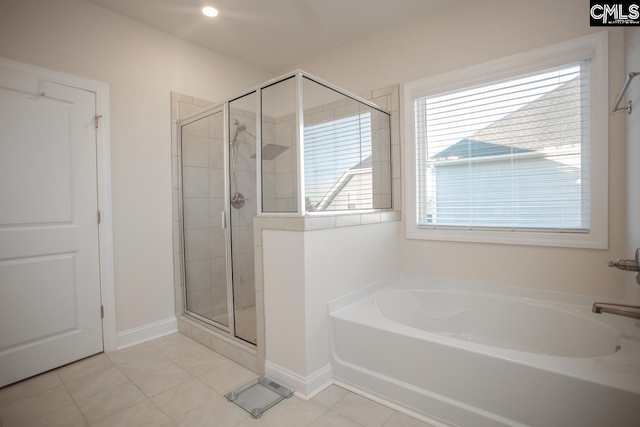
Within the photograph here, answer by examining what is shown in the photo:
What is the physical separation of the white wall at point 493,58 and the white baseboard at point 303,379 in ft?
3.79

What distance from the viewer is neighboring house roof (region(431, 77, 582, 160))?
1.92m

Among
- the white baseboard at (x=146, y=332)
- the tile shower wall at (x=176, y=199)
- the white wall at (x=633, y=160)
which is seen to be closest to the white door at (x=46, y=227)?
the white baseboard at (x=146, y=332)

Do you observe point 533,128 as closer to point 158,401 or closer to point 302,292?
point 302,292

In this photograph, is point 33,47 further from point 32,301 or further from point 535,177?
point 535,177

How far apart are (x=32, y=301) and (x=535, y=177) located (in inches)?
133

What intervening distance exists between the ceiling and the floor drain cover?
2646mm

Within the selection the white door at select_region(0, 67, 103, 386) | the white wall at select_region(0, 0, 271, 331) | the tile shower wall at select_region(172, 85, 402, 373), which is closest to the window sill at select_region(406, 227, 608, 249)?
the tile shower wall at select_region(172, 85, 402, 373)

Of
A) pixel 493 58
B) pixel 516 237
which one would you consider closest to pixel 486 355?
pixel 516 237

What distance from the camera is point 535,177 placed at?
6.69 feet

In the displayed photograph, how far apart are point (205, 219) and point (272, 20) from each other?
174 centimetres

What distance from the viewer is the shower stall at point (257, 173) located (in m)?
1.84

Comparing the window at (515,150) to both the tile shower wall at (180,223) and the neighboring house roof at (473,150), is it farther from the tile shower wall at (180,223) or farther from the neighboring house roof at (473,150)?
the tile shower wall at (180,223)

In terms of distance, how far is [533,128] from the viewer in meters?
2.04

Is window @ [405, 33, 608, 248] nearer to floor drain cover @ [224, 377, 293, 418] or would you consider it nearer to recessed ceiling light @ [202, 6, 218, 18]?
floor drain cover @ [224, 377, 293, 418]
